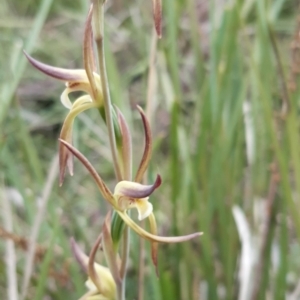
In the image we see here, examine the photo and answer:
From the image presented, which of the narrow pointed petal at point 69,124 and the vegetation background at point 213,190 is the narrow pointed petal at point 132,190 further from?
the vegetation background at point 213,190

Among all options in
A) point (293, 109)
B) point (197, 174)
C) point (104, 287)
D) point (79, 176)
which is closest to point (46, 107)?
point (79, 176)

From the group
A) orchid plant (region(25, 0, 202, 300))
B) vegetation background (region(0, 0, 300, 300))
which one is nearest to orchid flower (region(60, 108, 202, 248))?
orchid plant (region(25, 0, 202, 300))

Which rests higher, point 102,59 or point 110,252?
point 102,59

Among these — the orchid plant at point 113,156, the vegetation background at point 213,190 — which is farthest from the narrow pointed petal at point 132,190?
the vegetation background at point 213,190

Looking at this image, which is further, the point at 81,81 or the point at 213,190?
the point at 213,190

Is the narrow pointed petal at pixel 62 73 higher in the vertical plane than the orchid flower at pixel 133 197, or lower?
higher

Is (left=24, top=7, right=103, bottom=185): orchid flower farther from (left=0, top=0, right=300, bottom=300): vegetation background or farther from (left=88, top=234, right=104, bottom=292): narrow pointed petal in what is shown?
(left=0, top=0, right=300, bottom=300): vegetation background

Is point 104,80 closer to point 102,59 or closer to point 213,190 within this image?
point 102,59

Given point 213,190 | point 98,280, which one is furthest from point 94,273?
point 213,190
